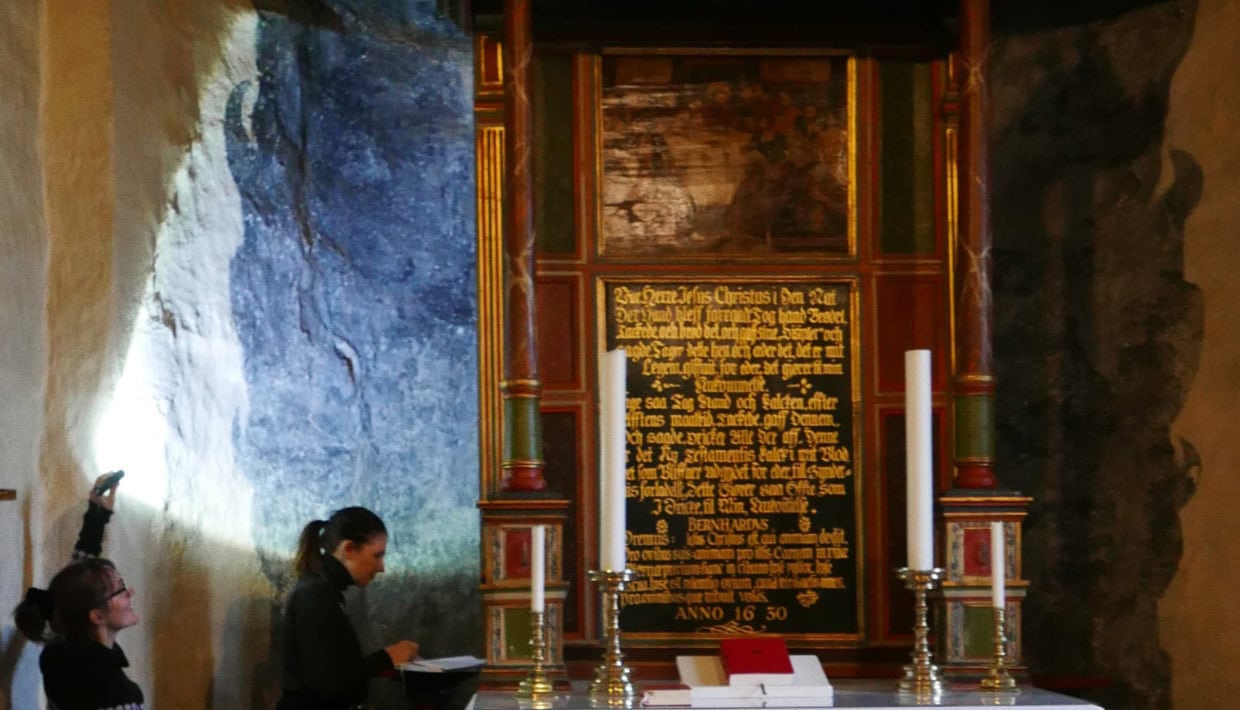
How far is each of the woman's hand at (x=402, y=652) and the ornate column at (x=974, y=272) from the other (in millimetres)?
2321

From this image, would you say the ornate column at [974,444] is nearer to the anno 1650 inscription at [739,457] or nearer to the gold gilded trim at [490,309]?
the anno 1650 inscription at [739,457]

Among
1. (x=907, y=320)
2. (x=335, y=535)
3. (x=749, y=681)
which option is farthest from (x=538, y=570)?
(x=907, y=320)

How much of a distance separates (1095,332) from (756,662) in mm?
2661

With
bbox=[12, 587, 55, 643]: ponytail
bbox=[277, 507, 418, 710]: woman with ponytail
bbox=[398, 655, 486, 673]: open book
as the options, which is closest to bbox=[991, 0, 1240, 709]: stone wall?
bbox=[398, 655, 486, 673]: open book

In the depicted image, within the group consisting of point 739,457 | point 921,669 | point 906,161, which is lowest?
point 921,669

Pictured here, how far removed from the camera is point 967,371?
22.5ft

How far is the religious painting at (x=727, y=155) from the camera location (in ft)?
24.2

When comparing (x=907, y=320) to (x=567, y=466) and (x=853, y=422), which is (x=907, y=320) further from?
(x=567, y=466)

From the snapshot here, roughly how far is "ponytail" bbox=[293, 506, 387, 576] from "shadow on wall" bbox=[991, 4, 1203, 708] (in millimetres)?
3016

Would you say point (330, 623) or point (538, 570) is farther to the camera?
point (330, 623)

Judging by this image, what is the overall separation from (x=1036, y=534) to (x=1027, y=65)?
2.23m

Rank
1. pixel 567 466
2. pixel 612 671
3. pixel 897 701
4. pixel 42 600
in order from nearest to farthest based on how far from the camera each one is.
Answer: pixel 42 600
pixel 612 671
pixel 897 701
pixel 567 466

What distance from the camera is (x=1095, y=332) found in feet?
25.2

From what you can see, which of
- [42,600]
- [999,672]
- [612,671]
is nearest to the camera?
[42,600]
